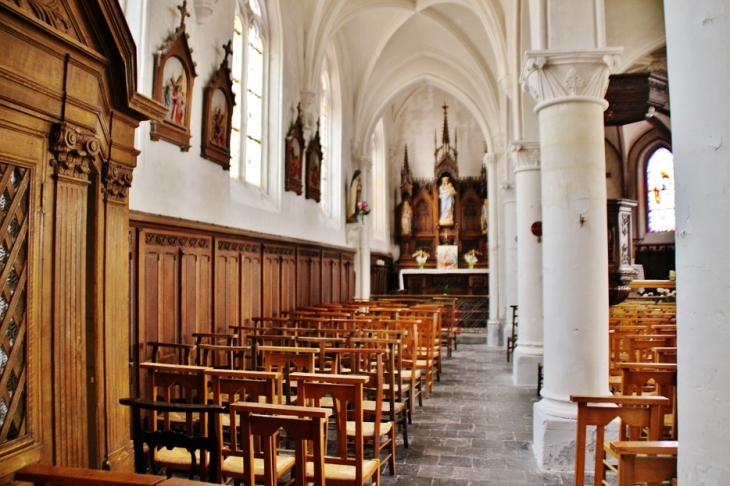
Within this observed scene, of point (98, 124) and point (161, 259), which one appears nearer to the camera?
point (98, 124)

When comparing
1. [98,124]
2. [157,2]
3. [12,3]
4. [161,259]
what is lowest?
[161,259]

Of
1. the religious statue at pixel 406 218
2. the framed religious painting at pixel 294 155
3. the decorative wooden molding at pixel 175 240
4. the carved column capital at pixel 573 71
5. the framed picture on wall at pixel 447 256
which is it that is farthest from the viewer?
the religious statue at pixel 406 218

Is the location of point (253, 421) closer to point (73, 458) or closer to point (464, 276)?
point (73, 458)

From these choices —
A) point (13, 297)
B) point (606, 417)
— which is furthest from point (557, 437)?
point (13, 297)

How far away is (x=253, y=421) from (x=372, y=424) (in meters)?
2.16

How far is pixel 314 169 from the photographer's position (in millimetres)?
13984

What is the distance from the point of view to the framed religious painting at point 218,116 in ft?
28.7

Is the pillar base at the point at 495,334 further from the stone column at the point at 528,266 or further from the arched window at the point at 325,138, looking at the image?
the stone column at the point at 528,266

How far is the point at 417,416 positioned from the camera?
7113mm

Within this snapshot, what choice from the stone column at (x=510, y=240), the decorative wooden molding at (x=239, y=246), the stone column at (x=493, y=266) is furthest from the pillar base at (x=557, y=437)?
the stone column at (x=493, y=266)

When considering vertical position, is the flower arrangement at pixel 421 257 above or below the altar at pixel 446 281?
above

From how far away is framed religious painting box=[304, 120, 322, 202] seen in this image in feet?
44.7

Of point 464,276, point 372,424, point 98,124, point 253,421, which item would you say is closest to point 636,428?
point 372,424

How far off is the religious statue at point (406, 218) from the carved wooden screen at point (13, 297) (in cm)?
2182
